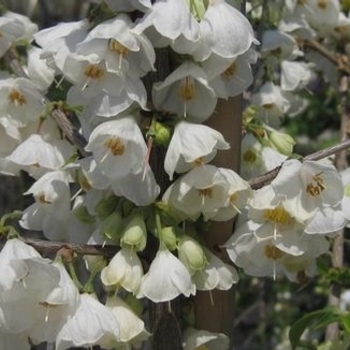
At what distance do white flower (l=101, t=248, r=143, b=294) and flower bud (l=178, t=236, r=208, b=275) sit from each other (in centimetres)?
8

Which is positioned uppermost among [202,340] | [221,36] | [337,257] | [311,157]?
[221,36]

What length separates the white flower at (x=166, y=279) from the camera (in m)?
1.66

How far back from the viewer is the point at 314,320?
6.63ft

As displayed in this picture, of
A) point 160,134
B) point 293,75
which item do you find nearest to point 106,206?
point 160,134

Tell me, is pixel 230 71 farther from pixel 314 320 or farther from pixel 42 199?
pixel 314 320

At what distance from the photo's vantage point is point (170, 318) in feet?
5.94

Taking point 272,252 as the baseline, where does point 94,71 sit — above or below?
above

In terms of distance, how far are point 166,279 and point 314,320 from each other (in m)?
0.49

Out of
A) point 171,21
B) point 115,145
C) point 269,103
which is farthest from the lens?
point 269,103

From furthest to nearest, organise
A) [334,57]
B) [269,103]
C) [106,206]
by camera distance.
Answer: [334,57] < [269,103] < [106,206]

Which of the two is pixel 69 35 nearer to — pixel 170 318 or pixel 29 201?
pixel 170 318

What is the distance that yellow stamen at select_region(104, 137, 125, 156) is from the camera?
1.63m

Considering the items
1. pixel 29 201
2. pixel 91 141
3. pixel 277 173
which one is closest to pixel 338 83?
pixel 277 173

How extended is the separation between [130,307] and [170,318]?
87 millimetres
